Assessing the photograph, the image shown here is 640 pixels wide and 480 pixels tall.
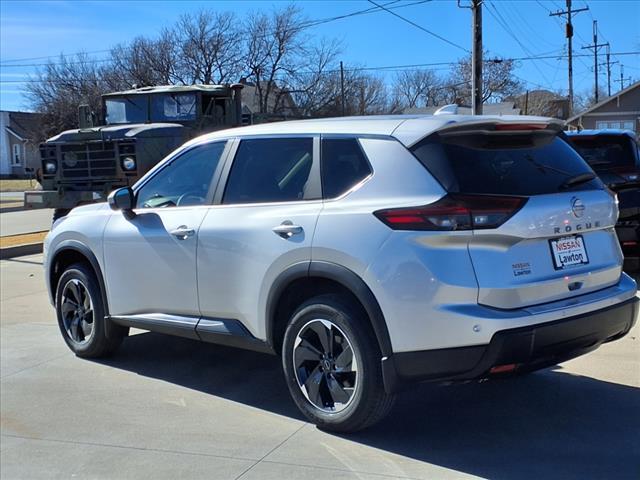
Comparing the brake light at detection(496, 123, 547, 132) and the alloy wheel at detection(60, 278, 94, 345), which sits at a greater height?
the brake light at detection(496, 123, 547, 132)

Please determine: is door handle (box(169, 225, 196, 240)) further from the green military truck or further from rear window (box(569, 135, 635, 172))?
the green military truck

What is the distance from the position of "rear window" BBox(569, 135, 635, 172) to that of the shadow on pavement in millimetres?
3946

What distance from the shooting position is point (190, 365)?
576cm

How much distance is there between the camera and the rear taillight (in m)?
3.52

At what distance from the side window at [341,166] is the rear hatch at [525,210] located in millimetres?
Answer: 396

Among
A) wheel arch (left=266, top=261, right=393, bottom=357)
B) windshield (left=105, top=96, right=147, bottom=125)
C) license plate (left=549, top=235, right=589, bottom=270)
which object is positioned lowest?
wheel arch (left=266, top=261, right=393, bottom=357)

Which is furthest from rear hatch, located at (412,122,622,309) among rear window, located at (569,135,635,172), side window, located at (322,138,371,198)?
rear window, located at (569,135,635,172)

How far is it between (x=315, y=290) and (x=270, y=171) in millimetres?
905

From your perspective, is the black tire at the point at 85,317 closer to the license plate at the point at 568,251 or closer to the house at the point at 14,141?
the license plate at the point at 568,251

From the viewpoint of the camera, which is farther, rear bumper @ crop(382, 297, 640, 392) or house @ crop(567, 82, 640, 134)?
house @ crop(567, 82, 640, 134)

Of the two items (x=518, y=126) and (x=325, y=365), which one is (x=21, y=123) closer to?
(x=325, y=365)

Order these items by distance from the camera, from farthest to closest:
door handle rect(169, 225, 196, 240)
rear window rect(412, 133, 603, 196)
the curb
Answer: the curb, door handle rect(169, 225, 196, 240), rear window rect(412, 133, 603, 196)

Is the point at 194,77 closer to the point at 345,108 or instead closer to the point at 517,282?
the point at 345,108

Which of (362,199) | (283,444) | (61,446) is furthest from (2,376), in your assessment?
(362,199)
